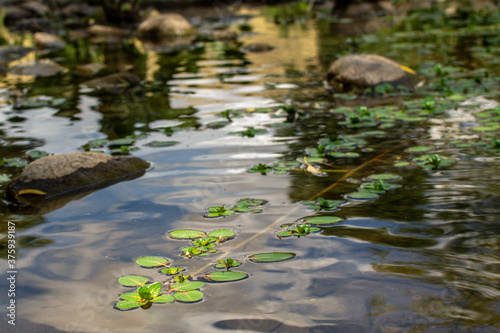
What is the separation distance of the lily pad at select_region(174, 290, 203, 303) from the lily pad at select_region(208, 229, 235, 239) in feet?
1.67

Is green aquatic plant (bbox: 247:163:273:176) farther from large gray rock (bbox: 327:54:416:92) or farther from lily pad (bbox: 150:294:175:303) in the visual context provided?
large gray rock (bbox: 327:54:416:92)

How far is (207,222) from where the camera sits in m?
2.91

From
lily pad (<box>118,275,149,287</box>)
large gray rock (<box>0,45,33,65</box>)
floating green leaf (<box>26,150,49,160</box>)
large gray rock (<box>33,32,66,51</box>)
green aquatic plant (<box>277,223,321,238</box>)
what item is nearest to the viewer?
lily pad (<box>118,275,149,287</box>)

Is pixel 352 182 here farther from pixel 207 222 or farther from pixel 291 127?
pixel 291 127

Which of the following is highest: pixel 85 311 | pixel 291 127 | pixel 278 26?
pixel 278 26

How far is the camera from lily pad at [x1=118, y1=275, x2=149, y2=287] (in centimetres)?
228

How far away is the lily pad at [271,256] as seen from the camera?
2457 mm

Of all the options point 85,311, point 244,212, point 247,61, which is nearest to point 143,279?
point 85,311

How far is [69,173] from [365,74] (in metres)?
3.78

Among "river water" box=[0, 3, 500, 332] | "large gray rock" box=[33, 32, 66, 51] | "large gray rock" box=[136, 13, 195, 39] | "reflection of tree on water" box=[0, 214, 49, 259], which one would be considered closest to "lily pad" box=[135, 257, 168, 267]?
"river water" box=[0, 3, 500, 332]

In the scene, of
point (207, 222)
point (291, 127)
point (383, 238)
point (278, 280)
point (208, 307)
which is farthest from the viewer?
point (291, 127)

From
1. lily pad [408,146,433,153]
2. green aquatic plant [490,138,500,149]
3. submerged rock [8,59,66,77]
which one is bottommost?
lily pad [408,146,433,153]

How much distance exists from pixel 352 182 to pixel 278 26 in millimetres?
10311

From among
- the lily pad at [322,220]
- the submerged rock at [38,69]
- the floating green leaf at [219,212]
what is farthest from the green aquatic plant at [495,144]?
the submerged rock at [38,69]
